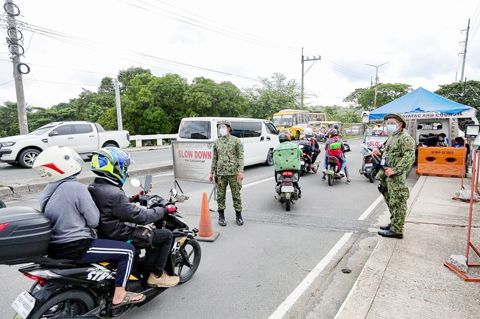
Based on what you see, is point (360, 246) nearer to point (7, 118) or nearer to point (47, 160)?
point (47, 160)

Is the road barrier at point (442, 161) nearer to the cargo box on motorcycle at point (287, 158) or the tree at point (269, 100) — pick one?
the cargo box on motorcycle at point (287, 158)

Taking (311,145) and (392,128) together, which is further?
(311,145)

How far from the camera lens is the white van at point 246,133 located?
9844 mm

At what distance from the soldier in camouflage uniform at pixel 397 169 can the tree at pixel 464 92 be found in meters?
35.7


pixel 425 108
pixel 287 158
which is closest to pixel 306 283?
pixel 287 158

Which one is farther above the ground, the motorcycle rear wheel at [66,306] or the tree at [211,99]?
the tree at [211,99]

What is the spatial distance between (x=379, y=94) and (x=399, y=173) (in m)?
57.2

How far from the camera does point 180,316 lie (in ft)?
9.96

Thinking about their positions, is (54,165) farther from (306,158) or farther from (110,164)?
(306,158)

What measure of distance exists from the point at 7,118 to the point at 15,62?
35.1 m

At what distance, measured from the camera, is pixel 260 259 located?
4312 millimetres

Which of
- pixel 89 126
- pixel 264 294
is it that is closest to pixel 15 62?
pixel 89 126

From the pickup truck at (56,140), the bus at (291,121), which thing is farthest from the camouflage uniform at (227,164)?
the bus at (291,121)

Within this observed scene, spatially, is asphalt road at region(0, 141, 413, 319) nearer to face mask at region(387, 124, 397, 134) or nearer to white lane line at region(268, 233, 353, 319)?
white lane line at region(268, 233, 353, 319)
